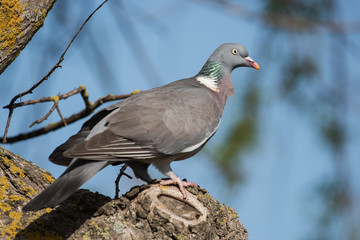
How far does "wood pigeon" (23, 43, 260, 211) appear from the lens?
3.15m

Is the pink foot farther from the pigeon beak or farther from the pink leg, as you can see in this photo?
the pigeon beak

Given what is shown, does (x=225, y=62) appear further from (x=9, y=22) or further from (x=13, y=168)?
(x=13, y=168)

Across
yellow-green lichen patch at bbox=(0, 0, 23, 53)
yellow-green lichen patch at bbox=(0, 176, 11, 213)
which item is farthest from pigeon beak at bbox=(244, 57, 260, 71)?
yellow-green lichen patch at bbox=(0, 176, 11, 213)

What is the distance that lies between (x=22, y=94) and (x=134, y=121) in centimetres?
76

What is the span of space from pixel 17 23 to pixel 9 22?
0.16 ft

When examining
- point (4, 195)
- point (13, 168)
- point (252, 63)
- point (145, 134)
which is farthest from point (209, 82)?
point (4, 195)

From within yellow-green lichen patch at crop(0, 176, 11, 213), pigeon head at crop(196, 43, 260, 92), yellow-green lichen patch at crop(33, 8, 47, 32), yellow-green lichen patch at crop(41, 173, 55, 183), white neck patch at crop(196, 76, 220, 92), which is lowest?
yellow-green lichen patch at crop(0, 176, 11, 213)

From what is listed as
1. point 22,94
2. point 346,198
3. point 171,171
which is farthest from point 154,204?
point 346,198

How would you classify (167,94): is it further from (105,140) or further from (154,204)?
(154,204)

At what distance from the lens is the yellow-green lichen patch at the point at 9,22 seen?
3.12 metres

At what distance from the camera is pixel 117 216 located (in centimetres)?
288

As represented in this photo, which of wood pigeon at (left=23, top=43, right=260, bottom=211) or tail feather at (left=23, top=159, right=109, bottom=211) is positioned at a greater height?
wood pigeon at (left=23, top=43, right=260, bottom=211)

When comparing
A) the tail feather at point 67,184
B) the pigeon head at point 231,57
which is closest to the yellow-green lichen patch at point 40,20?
the tail feather at point 67,184

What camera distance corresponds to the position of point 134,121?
354 centimetres
